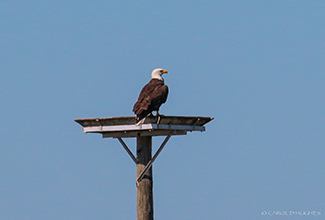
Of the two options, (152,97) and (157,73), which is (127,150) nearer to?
(152,97)

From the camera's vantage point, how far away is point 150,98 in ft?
57.7

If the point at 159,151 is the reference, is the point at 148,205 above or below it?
below

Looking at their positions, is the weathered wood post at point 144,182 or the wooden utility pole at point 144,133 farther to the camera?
the weathered wood post at point 144,182

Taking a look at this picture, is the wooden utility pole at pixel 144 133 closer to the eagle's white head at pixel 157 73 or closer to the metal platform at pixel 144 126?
the metal platform at pixel 144 126

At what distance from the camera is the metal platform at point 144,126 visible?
56.0 feet

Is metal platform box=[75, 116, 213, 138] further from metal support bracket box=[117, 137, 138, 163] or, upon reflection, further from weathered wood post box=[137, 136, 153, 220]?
weathered wood post box=[137, 136, 153, 220]

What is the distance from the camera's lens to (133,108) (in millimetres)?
17203

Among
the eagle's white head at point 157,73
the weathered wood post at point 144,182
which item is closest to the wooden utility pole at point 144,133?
the weathered wood post at point 144,182

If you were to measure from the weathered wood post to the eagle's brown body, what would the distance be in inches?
43.4

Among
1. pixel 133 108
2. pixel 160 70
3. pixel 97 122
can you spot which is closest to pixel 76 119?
pixel 97 122

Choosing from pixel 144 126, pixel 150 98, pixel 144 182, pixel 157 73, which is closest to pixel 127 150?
pixel 144 182

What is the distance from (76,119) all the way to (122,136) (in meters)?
1.40

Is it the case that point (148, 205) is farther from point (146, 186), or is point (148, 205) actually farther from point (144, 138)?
point (144, 138)

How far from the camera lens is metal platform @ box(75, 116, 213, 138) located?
1706 cm
